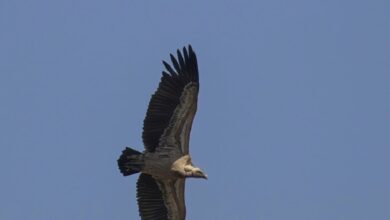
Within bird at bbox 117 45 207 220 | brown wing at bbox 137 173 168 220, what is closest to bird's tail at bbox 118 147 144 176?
bird at bbox 117 45 207 220

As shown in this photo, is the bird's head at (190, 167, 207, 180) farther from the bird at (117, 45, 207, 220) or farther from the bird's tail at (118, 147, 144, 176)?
the bird's tail at (118, 147, 144, 176)

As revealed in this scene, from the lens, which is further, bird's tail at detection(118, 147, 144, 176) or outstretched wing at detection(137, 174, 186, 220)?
outstretched wing at detection(137, 174, 186, 220)

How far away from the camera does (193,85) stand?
1160 inches

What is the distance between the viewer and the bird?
29.1m

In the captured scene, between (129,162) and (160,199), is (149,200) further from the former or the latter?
(129,162)

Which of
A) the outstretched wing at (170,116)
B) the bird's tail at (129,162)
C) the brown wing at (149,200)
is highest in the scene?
the outstretched wing at (170,116)

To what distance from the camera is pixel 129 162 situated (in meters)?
28.5

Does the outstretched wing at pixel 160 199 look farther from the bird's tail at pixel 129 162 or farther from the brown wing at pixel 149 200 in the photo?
the bird's tail at pixel 129 162

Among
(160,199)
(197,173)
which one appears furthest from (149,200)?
(197,173)

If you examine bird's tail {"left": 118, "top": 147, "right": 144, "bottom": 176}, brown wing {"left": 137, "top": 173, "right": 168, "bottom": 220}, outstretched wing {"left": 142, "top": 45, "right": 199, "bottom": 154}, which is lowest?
brown wing {"left": 137, "top": 173, "right": 168, "bottom": 220}

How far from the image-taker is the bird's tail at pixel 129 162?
93.3ft

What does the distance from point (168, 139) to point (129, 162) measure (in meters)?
1.34

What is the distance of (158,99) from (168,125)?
0.74 m

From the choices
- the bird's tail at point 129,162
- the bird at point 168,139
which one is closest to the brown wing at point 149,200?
the bird at point 168,139
